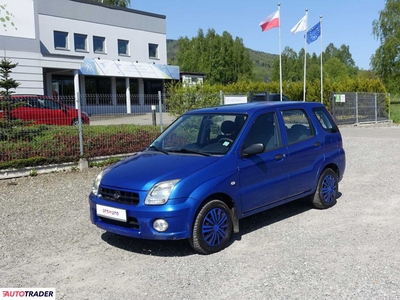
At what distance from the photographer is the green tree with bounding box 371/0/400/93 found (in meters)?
50.2

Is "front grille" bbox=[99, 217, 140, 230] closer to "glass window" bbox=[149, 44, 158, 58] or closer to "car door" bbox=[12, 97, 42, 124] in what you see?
"car door" bbox=[12, 97, 42, 124]

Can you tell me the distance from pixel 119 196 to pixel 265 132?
2.27m

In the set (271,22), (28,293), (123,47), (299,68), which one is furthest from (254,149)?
(299,68)

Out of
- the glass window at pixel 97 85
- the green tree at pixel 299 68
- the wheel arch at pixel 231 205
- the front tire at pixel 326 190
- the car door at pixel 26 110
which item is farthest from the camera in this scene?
the green tree at pixel 299 68

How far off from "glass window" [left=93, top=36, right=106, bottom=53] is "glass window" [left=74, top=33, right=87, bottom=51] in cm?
95

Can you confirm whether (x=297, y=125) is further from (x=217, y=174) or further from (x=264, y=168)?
(x=217, y=174)

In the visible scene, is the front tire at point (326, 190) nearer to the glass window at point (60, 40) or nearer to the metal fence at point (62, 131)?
the metal fence at point (62, 131)

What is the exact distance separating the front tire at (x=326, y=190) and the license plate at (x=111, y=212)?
3353 millimetres

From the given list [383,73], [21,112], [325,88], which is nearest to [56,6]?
[325,88]

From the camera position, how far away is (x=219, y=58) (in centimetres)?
6544

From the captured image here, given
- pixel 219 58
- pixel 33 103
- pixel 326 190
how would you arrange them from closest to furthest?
pixel 326 190 < pixel 33 103 < pixel 219 58

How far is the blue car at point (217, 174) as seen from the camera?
15.9 feet

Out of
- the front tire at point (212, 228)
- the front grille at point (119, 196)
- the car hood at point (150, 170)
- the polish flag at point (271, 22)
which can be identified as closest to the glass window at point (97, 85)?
the polish flag at point (271, 22)

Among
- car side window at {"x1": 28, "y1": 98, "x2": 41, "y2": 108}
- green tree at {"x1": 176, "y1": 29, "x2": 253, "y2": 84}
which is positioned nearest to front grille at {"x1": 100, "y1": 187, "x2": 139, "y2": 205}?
car side window at {"x1": 28, "y1": 98, "x2": 41, "y2": 108}
